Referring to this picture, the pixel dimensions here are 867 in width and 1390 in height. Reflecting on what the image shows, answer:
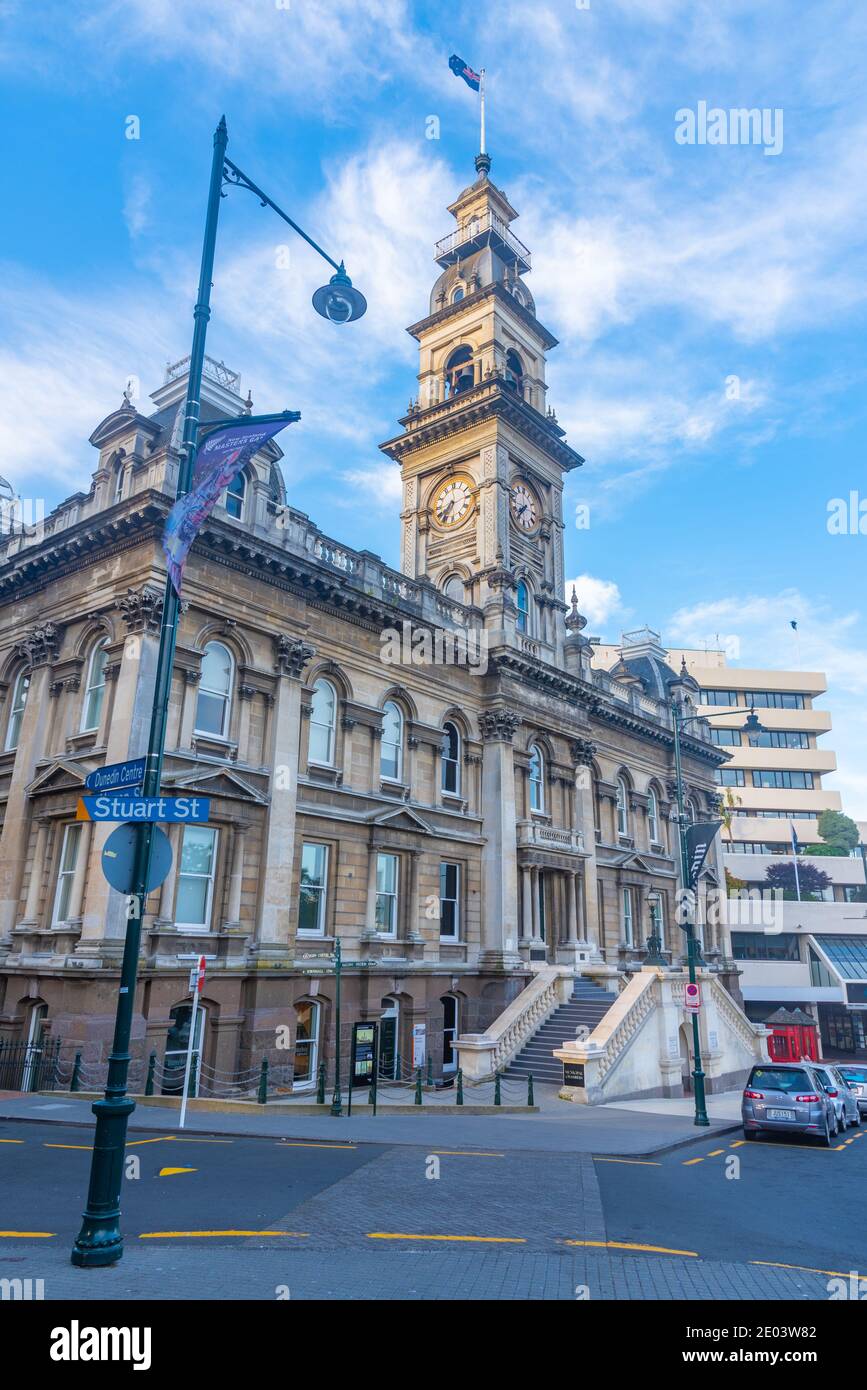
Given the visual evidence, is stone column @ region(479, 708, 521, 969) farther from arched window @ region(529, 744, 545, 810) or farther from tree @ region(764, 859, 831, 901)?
tree @ region(764, 859, 831, 901)

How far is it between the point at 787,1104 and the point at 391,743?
46.8 feet

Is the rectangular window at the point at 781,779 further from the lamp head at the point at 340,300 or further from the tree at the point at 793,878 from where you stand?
the lamp head at the point at 340,300

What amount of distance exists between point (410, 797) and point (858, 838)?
2544 inches

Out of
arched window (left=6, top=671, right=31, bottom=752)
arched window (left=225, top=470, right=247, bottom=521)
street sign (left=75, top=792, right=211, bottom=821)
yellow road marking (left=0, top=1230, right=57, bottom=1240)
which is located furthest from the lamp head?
arched window (left=6, top=671, right=31, bottom=752)

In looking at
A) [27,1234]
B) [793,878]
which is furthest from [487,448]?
[793,878]

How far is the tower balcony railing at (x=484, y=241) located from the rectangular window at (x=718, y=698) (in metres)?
55.4

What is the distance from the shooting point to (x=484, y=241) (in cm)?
4056

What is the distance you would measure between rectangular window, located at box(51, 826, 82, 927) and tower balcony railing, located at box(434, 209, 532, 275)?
3212 cm

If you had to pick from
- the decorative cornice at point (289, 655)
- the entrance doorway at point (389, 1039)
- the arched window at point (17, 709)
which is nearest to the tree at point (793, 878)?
the entrance doorway at point (389, 1039)

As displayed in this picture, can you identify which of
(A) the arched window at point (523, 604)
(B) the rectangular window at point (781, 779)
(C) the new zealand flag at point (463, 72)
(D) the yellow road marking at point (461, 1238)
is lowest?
(D) the yellow road marking at point (461, 1238)

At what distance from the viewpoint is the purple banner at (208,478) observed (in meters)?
9.82

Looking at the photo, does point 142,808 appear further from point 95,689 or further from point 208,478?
point 95,689

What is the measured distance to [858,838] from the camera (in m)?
78.8

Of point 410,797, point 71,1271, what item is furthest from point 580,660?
point 71,1271
